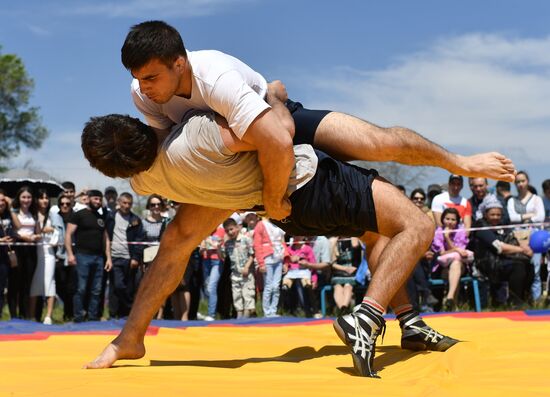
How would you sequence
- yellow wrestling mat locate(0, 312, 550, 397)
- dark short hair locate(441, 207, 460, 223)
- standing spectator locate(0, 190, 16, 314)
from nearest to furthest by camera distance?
yellow wrestling mat locate(0, 312, 550, 397)
standing spectator locate(0, 190, 16, 314)
dark short hair locate(441, 207, 460, 223)

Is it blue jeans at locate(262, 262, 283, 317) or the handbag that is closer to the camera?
the handbag

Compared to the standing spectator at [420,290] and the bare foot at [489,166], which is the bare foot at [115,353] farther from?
the standing spectator at [420,290]

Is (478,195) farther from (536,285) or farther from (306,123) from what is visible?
(306,123)

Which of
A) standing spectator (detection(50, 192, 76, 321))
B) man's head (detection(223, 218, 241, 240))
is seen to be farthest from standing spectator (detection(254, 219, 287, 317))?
standing spectator (detection(50, 192, 76, 321))

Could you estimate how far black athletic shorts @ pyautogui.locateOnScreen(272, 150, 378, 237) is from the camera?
347 centimetres

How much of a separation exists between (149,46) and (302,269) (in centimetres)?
628

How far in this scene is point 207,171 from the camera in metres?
3.29

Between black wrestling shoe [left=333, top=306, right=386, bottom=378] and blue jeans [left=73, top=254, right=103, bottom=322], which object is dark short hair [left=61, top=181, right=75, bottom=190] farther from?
black wrestling shoe [left=333, top=306, right=386, bottom=378]

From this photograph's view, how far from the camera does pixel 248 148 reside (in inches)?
128

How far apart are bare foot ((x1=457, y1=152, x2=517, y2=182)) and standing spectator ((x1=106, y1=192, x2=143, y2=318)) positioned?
5.83 metres

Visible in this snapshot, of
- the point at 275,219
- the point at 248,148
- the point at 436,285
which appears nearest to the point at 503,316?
the point at 436,285

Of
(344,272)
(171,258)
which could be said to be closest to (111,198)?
(344,272)

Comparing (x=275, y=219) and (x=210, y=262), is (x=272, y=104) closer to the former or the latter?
(x=275, y=219)

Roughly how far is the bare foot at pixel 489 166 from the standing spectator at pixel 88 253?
5.65 metres
